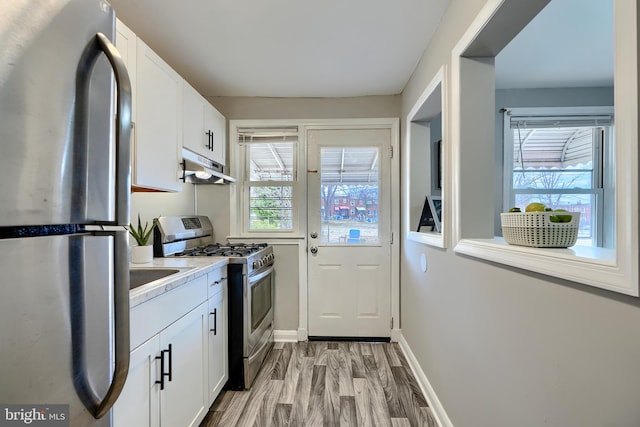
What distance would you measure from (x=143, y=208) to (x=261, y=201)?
3.82 ft

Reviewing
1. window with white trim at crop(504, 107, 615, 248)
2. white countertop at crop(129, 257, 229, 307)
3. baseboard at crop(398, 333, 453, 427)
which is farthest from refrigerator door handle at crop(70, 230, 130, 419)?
window with white trim at crop(504, 107, 615, 248)

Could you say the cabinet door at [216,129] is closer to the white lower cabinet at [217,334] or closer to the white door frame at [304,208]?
the white door frame at [304,208]

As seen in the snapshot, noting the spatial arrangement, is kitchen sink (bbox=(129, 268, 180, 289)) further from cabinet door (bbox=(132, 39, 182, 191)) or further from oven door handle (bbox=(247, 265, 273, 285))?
oven door handle (bbox=(247, 265, 273, 285))

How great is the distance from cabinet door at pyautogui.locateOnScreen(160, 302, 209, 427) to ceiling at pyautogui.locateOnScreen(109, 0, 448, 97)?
1768 millimetres

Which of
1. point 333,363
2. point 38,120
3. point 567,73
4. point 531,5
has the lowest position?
point 333,363

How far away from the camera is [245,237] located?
293cm

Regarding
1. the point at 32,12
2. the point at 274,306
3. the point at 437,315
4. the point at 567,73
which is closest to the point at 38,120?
the point at 32,12

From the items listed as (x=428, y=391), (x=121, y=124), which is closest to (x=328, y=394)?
(x=428, y=391)

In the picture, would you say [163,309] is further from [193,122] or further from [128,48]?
[193,122]

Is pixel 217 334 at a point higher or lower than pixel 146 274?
lower

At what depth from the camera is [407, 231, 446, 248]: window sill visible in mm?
1778

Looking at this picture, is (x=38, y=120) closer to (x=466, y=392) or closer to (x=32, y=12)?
(x=32, y=12)

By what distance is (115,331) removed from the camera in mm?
745

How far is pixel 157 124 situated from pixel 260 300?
5.00 feet
